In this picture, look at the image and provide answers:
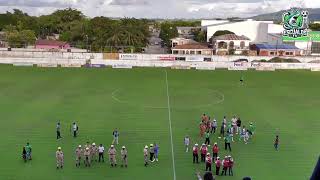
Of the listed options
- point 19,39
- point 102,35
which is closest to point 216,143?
point 102,35

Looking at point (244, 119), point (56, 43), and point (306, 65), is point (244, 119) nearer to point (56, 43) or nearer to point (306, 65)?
point (306, 65)

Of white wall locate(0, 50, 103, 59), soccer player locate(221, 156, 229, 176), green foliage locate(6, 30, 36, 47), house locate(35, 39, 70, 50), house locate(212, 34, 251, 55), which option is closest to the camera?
soccer player locate(221, 156, 229, 176)

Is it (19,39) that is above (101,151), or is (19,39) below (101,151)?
above

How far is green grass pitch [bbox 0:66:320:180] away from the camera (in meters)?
19.9

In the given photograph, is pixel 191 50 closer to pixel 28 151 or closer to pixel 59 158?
pixel 28 151

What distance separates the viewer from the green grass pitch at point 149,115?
19.9 m

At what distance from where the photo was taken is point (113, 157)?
19781 millimetres

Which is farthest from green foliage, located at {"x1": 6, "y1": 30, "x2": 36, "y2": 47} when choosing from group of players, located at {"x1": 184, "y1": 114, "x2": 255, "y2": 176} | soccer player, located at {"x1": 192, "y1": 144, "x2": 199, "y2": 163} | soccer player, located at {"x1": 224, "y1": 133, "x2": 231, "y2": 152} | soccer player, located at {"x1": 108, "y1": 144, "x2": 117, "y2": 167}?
soccer player, located at {"x1": 192, "y1": 144, "x2": 199, "y2": 163}

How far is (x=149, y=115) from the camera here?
99.0 feet

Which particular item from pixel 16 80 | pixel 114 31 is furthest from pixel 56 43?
pixel 16 80

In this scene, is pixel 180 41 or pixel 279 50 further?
pixel 180 41

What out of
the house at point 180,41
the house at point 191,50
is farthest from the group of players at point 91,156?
the house at point 180,41

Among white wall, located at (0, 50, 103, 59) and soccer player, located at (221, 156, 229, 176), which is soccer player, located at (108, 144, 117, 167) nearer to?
soccer player, located at (221, 156, 229, 176)

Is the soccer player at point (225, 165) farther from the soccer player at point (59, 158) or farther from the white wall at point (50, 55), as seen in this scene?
the white wall at point (50, 55)
